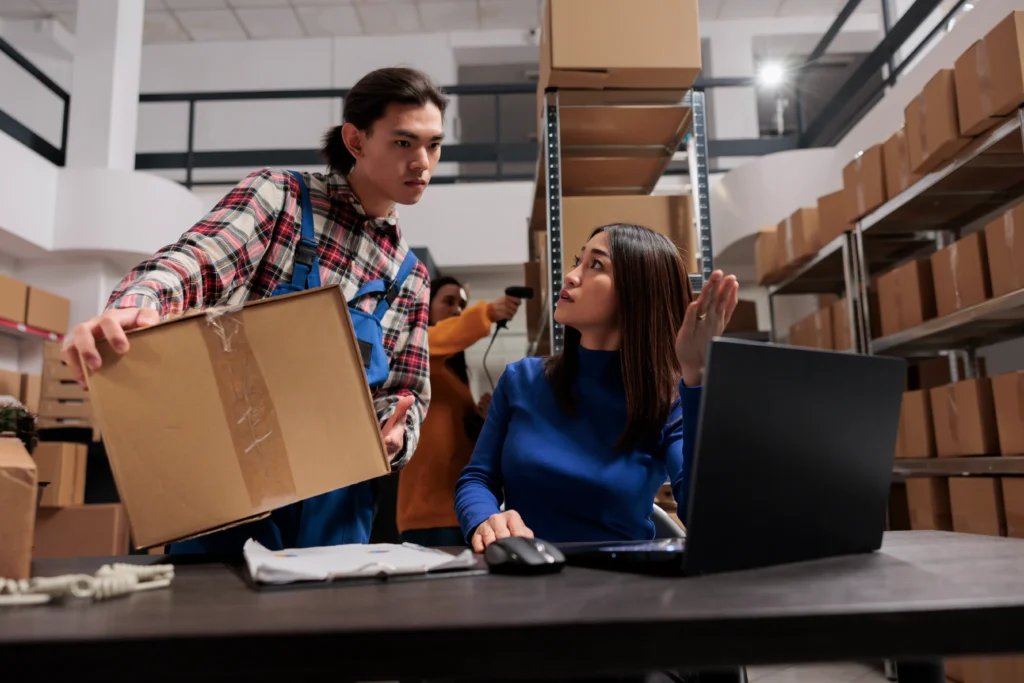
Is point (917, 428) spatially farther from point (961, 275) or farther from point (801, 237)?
point (801, 237)

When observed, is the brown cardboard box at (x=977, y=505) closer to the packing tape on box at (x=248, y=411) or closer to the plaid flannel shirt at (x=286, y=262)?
the plaid flannel shirt at (x=286, y=262)

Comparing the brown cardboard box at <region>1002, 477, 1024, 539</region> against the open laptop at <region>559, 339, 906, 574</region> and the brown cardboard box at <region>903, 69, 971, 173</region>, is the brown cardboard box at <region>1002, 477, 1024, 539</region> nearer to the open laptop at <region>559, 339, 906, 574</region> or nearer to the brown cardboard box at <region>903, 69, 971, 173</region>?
the brown cardboard box at <region>903, 69, 971, 173</region>

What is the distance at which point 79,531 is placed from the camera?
4219 mm

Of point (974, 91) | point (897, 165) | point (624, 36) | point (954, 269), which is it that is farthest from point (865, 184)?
point (624, 36)

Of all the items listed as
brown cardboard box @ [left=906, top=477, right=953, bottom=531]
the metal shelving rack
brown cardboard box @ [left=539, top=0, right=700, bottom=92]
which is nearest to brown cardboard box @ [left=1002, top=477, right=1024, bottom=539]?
brown cardboard box @ [left=906, top=477, right=953, bottom=531]

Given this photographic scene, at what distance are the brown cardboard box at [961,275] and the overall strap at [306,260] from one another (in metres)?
2.00

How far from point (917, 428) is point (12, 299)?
14.9 ft

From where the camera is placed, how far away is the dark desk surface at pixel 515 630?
1.43 ft

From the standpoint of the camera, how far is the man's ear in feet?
4.48

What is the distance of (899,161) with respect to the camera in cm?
271

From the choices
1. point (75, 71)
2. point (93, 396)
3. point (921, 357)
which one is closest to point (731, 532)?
point (93, 396)

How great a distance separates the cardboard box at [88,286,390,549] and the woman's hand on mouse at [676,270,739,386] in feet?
1.25

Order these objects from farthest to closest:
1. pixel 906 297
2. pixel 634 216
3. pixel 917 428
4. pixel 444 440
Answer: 1. pixel 906 297
2. pixel 917 428
3. pixel 444 440
4. pixel 634 216

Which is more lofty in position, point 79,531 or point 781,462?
point 781,462
